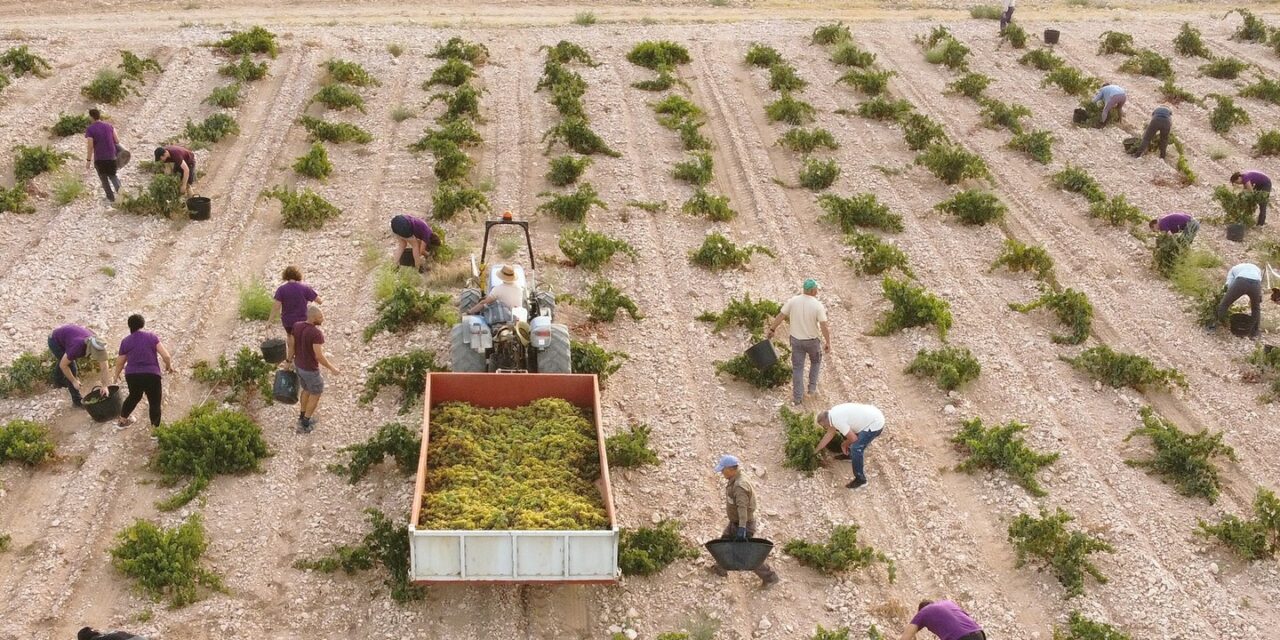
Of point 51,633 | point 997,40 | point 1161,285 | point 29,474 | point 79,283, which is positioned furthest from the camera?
point 997,40

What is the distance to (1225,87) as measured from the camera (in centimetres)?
2425

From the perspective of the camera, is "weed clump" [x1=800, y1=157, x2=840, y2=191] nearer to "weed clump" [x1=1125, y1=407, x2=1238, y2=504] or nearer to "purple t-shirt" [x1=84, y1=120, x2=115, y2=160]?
"weed clump" [x1=1125, y1=407, x2=1238, y2=504]

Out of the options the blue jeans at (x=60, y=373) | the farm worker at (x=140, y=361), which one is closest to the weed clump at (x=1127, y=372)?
the farm worker at (x=140, y=361)

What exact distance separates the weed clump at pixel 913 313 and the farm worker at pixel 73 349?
8.89 m

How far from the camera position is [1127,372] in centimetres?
1323

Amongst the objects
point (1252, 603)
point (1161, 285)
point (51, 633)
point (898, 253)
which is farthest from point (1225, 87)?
point (51, 633)

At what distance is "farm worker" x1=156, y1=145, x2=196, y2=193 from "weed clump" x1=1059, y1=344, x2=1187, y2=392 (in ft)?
41.5

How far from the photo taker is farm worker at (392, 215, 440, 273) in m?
14.7

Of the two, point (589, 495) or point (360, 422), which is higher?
point (589, 495)

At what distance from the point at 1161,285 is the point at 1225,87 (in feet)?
35.5

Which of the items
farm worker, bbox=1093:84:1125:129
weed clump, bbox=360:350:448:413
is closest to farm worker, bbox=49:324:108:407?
weed clump, bbox=360:350:448:413

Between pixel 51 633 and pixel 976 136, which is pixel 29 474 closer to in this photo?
pixel 51 633

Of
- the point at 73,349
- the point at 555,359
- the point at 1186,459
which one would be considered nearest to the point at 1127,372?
the point at 1186,459

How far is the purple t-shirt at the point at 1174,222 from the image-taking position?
16.2m
